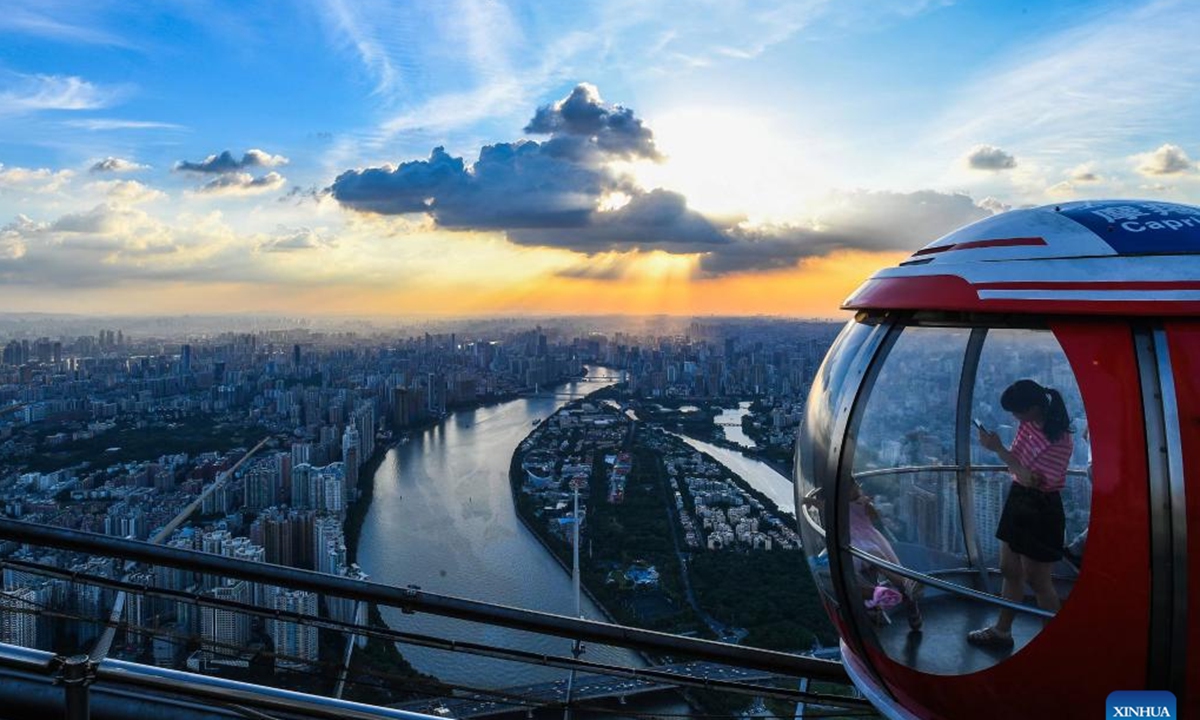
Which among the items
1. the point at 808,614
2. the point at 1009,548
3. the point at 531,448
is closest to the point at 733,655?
the point at 1009,548

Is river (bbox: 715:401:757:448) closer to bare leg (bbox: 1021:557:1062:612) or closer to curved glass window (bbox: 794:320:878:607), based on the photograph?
curved glass window (bbox: 794:320:878:607)

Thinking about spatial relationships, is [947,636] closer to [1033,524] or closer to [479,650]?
[1033,524]

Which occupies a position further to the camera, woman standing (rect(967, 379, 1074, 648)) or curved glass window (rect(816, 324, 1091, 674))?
curved glass window (rect(816, 324, 1091, 674))

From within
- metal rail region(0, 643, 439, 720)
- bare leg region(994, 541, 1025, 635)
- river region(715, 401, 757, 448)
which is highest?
bare leg region(994, 541, 1025, 635)

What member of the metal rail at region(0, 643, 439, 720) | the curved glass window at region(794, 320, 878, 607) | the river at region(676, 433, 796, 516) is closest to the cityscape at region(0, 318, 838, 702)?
the river at region(676, 433, 796, 516)

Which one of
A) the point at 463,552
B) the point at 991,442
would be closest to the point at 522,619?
the point at 991,442

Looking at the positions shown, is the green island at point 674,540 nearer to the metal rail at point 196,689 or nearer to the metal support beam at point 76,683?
the metal rail at point 196,689
